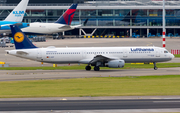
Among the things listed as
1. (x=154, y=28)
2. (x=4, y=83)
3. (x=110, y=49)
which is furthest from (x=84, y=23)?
(x=4, y=83)

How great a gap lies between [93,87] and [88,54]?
15.5 m

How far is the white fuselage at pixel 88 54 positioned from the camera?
146 ft

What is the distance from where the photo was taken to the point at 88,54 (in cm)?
4512

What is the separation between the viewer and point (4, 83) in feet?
109

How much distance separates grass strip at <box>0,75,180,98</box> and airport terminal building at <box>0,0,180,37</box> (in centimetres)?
11387

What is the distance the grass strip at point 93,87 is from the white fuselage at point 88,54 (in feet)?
28.5

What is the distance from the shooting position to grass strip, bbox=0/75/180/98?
26.5 metres

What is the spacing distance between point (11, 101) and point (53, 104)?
3.66 metres

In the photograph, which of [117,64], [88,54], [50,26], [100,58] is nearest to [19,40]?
[88,54]

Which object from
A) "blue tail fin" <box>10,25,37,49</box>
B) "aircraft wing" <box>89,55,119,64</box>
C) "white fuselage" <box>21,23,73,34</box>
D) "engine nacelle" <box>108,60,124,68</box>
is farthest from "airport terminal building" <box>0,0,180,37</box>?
"engine nacelle" <box>108,60,124,68</box>

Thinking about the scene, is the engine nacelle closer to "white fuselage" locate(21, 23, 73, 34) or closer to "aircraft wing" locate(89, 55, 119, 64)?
"aircraft wing" locate(89, 55, 119, 64)

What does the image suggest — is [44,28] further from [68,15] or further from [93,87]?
[93,87]

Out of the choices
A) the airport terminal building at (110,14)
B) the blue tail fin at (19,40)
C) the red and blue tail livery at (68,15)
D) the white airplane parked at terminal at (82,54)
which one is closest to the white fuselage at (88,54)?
the white airplane parked at terminal at (82,54)

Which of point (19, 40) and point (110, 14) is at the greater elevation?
point (110, 14)
